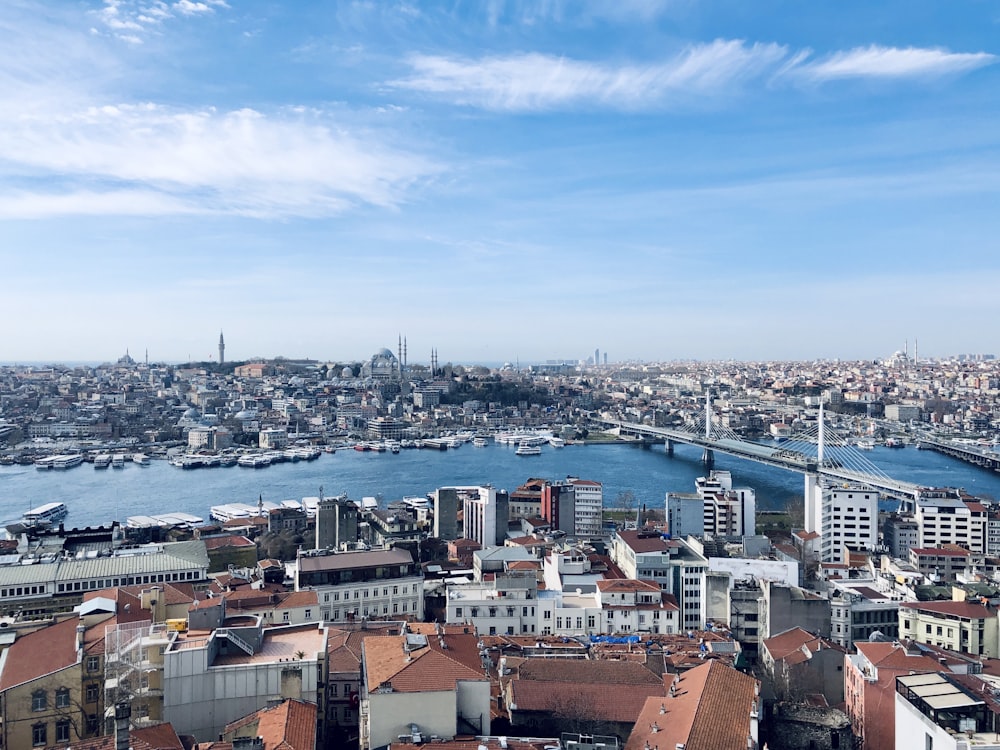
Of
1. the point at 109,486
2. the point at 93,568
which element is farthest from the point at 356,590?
the point at 109,486

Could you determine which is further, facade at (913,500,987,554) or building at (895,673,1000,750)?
facade at (913,500,987,554)

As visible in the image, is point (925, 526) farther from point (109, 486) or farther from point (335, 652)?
point (109, 486)

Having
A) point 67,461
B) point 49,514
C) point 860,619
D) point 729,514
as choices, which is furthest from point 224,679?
point 67,461

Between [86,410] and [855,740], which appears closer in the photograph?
[855,740]

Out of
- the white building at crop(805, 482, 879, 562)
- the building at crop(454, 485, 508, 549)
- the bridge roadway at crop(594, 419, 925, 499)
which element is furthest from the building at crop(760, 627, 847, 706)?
the bridge roadway at crop(594, 419, 925, 499)

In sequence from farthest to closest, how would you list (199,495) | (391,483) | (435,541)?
(391,483) < (199,495) < (435,541)

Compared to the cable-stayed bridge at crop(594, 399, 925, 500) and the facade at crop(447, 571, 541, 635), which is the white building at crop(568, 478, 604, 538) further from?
the facade at crop(447, 571, 541, 635)
